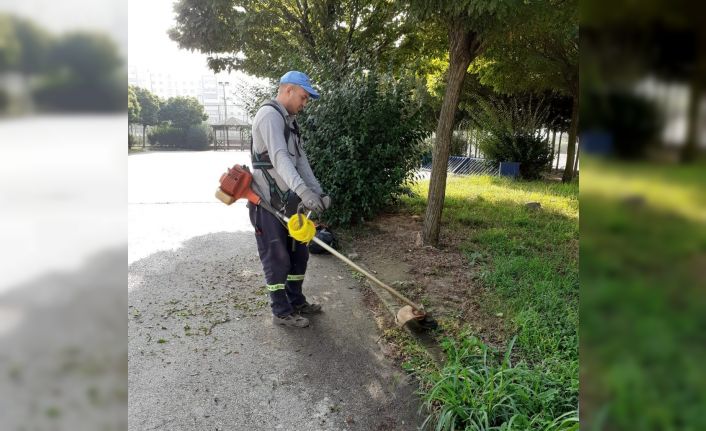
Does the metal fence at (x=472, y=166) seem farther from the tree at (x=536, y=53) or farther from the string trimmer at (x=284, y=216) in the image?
the string trimmer at (x=284, y=216)

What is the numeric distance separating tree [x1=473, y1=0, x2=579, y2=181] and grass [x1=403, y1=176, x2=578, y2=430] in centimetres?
186

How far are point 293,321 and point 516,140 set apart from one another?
43.2ft

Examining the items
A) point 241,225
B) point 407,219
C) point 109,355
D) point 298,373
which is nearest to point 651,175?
point 109,355

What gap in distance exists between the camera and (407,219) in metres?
8.40

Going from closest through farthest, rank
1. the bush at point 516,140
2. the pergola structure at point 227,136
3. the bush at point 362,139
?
1. the bush at point 362,139
2. the bush at point 516,140
3. the pergola structure at point 227,136

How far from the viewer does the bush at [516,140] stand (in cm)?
1556

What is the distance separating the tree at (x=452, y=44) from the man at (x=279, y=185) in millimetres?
1598

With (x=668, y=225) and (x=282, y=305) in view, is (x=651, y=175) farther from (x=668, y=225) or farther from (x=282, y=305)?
(x=282, y=305)

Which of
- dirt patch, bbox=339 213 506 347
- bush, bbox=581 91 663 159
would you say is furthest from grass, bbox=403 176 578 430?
bush, bbox=581 91 663 159

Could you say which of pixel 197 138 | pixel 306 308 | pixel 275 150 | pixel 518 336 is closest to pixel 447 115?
pixel 275 150

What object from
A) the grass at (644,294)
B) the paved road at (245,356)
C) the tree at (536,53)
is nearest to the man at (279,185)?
the paved road at (245,356)

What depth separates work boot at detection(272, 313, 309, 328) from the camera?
4234mm

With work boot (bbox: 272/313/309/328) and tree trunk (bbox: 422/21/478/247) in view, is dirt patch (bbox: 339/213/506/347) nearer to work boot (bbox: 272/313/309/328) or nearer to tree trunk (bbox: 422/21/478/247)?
tree trunk (bbox: 422/21/478/247)

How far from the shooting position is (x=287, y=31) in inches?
414
